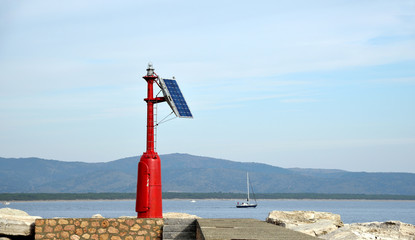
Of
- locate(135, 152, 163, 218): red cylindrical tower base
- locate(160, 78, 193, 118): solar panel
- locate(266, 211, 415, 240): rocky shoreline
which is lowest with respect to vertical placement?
locate(266, 211, 415, 240): rocky shoreline

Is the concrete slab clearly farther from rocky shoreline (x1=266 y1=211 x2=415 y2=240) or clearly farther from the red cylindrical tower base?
the red cylindrical tower base

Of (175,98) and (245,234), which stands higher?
(175,98)

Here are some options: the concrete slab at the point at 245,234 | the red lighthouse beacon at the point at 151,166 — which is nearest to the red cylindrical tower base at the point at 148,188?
the red lighthouse beacon at the point at 151,166

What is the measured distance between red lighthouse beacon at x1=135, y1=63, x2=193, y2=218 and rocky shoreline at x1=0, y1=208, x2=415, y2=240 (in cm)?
390

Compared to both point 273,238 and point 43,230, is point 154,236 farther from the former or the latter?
point 273,238

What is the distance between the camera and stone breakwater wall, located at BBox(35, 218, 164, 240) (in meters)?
20.3

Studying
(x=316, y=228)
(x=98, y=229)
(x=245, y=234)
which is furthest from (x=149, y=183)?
(x=245, y=234)

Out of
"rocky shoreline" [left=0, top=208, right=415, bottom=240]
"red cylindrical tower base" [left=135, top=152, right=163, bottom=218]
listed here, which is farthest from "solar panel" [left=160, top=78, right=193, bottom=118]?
"rocky shoreline" [left=0, top=208, right=415, bottom=240]

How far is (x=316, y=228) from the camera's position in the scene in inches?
912

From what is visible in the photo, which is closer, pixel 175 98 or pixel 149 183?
pixel 149 183

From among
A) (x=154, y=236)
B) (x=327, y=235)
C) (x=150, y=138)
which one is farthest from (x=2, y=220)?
(x=327, y=235)

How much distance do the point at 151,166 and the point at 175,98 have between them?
2842 millimetres

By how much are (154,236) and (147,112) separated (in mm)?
6114

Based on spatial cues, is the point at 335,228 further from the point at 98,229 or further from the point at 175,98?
the point at 98,229
